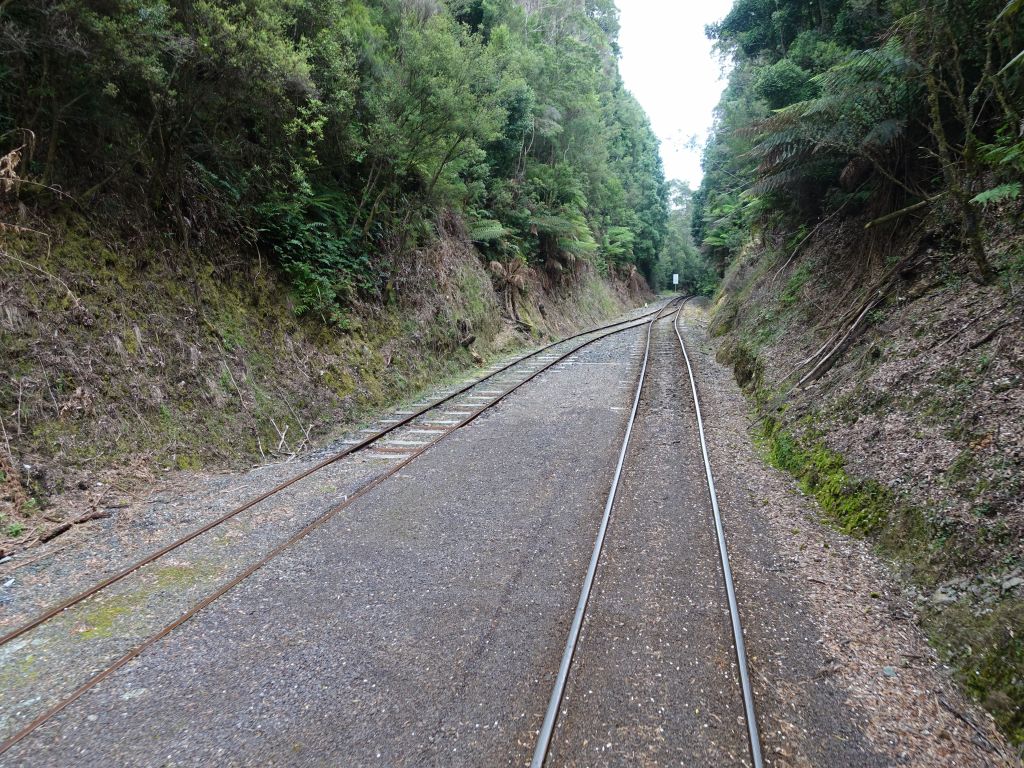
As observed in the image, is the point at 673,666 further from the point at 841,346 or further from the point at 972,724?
the point at 841,346

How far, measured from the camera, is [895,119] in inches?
328

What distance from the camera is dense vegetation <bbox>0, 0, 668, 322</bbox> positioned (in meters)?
6.26

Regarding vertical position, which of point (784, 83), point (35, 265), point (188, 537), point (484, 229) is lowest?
point (188, 537)

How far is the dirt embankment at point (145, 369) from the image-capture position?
5695 mm

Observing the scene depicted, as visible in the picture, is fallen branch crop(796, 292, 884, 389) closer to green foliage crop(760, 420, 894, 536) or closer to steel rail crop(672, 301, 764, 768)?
green foliage crop(760, 420, 894, 536)

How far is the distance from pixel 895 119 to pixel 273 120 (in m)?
10.1

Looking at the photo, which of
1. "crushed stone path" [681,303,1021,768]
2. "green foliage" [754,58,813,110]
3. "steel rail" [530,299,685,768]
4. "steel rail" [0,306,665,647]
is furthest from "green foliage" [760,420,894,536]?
"green foliage" [754,58,813,110]

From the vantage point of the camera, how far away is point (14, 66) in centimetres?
619

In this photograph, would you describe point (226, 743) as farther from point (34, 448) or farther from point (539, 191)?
point (539, 191)

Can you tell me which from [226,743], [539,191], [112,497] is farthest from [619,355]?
[226,743]

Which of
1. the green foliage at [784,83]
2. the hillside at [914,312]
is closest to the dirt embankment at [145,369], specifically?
the hillside at [914,312]

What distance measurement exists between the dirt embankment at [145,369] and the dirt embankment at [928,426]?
7464 millimetres

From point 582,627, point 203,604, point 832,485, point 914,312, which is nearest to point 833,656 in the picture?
point 582,627

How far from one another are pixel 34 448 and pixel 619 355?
45.1 ft
